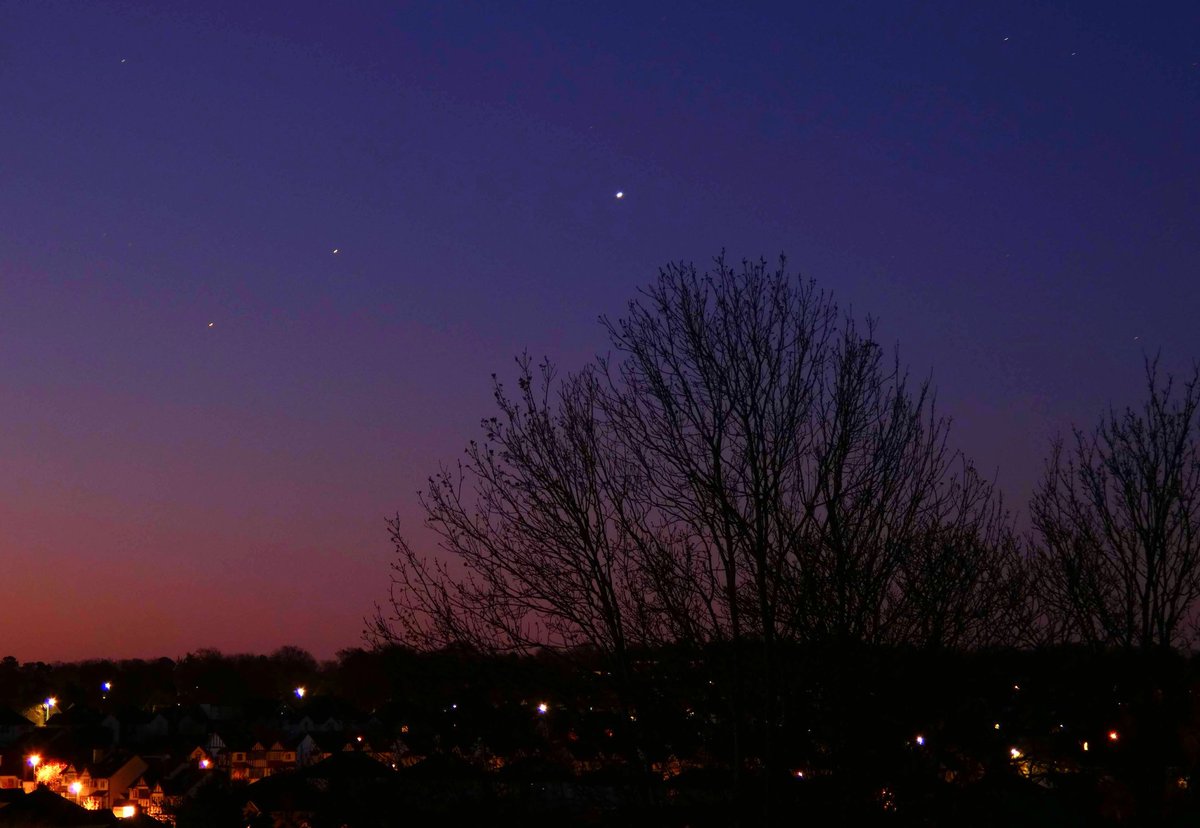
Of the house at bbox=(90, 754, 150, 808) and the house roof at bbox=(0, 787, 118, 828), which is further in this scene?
the house at bbox=(90, 754, 150, 808)

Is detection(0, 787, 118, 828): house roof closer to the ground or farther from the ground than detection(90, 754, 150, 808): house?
closer to the ground

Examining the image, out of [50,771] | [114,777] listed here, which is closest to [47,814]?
[114,777]

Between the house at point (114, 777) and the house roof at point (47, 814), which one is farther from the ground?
the house at point (114, 777)

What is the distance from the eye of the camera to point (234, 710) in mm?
71688

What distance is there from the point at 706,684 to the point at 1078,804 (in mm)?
2710

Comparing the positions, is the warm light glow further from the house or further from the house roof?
the house roof

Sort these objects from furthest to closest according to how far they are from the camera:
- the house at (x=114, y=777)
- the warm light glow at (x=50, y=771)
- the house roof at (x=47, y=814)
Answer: the warm light glow at (x=50, y=771) < the house at (x=114, y=777) < the house roof at (x=47, y=814)

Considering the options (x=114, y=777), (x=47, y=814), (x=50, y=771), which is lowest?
(x=47, y=814)

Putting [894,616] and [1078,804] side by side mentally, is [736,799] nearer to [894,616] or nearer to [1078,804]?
[894,616]

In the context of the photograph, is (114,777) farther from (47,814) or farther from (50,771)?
(47,814)

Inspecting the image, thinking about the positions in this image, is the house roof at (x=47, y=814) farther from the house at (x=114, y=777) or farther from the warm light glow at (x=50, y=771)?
the warm light glow at (x=50, y=771)

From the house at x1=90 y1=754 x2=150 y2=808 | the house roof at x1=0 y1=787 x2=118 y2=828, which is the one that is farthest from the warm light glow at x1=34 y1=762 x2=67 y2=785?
the house roof at x1=0 y1=787 x2=118 y2=828

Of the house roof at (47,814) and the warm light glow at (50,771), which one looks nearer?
the house roof at (47,814)

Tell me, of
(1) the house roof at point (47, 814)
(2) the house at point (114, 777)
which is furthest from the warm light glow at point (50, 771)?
(1) the house roof at point (47, 814)
